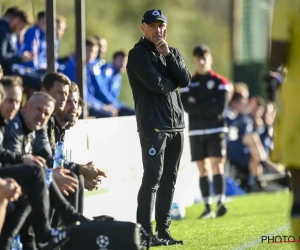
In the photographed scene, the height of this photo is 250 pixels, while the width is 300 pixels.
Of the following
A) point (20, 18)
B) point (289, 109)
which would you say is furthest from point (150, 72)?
point (20, 18)

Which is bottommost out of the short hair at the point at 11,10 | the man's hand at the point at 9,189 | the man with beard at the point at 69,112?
the man's hand at the point at 9,189

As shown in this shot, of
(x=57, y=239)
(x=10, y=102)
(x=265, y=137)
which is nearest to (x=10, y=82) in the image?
(x=10, y=102)

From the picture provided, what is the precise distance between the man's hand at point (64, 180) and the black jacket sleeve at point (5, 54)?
17.9 feet

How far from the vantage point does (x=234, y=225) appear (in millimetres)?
12531

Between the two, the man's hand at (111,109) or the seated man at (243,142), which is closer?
the man's hand at (111,109)

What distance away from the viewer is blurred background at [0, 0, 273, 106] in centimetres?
2620

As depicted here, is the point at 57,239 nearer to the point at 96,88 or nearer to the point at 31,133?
the point at 31,133

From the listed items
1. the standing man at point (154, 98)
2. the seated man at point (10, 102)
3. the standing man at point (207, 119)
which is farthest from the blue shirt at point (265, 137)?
the seated man at point (10, 102)

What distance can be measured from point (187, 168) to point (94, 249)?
7.56 m

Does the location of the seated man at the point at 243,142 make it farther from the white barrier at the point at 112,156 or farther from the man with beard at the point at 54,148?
the man with beard at the point at 54,148

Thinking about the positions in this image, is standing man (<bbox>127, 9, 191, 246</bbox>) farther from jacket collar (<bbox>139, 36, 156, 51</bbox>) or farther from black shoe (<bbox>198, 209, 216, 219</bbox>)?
black shoe (<bbox>198, 209, 216, 219</bbox>)

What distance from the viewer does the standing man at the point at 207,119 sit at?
48.9 ft

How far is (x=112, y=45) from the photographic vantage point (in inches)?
1446

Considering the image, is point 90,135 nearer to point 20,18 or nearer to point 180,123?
point 180,123
